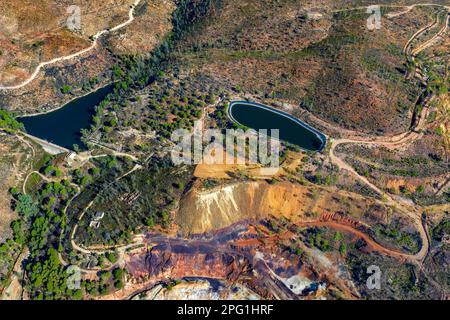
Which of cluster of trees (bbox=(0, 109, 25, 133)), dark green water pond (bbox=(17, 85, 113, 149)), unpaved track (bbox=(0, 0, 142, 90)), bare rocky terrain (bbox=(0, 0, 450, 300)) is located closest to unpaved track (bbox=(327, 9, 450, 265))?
bare rocky terrain (bbox=(0, 0, 450, 300))

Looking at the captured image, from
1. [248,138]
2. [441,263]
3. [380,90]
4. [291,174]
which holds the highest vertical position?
[380,90]

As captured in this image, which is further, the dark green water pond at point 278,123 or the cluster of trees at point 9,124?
the dark green water pond at point 278,123

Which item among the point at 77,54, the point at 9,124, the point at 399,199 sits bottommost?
the point at 399,199

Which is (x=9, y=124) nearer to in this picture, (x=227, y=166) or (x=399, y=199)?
(x=227, y=166)

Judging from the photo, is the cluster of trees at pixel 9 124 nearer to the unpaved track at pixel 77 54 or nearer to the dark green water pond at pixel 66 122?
the dark green water pond at pixel 66 122

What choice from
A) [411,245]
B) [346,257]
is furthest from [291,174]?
[411,245]

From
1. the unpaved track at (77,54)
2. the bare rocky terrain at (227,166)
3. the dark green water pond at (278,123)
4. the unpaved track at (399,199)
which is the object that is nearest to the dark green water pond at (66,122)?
the bare rocky terrain at (227,166)

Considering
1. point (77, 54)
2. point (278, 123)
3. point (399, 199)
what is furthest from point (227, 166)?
point (77, 54)

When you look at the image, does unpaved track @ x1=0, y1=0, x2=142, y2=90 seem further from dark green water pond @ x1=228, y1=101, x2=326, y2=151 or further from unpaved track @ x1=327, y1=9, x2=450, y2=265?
unpaved track @ x1=327, y1=9, x2=450, y2=265
